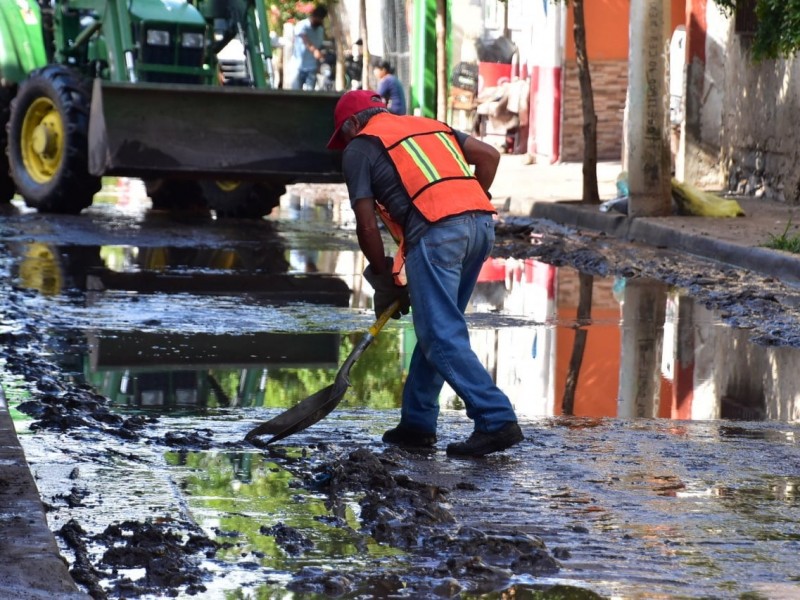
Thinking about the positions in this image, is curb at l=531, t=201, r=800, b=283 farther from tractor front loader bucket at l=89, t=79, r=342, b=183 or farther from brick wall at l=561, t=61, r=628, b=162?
brick wall at l=561, t=61, r=628, b=162

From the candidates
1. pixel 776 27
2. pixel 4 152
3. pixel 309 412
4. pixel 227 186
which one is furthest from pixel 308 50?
pixel 309 412

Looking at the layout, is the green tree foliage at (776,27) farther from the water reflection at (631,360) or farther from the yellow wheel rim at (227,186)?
the yellow wheel rim at (227,186)

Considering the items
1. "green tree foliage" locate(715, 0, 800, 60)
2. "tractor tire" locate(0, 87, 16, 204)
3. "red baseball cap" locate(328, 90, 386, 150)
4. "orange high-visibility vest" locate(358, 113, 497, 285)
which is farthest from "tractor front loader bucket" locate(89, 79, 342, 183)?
"orange high-visibility vest" locate(358, 113, 497, 285)

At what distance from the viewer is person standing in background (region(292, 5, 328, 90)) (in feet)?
100

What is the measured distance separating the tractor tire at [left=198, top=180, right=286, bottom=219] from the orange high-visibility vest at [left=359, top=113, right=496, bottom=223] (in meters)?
11.0

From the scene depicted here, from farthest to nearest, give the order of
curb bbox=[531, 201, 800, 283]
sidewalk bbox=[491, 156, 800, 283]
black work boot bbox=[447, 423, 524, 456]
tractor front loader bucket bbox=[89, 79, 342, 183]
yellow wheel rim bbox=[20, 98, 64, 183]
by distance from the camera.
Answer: yellow wheel rim bbox=[20, 98, 64, 183] < tractor front loader bucket bbox=[89, 79, 342, 183] < sidewalk bbox=[491, 156, 800, 283] < curb bbox=[531, 201, 800, 283] < black work boot bbox=[447, 423, 524, 456]

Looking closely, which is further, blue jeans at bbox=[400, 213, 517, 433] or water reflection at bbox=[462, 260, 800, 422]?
water reflection at bbox=[462, 260, 800, 422]

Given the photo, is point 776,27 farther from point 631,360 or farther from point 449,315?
point 449,315

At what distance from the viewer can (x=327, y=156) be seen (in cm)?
1570

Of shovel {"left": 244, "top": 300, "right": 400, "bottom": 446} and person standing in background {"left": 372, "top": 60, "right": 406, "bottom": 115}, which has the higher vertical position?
person standing in background {"left": 372, "top": 60, "right": 406, "bottom": 115}

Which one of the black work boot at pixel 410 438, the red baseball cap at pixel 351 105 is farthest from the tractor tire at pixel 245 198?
A: the black work boot at pixel 410 438

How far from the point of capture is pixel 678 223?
49.5ft

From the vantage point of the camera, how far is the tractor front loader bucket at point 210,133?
1497 centimetres

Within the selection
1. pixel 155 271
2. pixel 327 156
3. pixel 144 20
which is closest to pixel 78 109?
pixel 144 20
